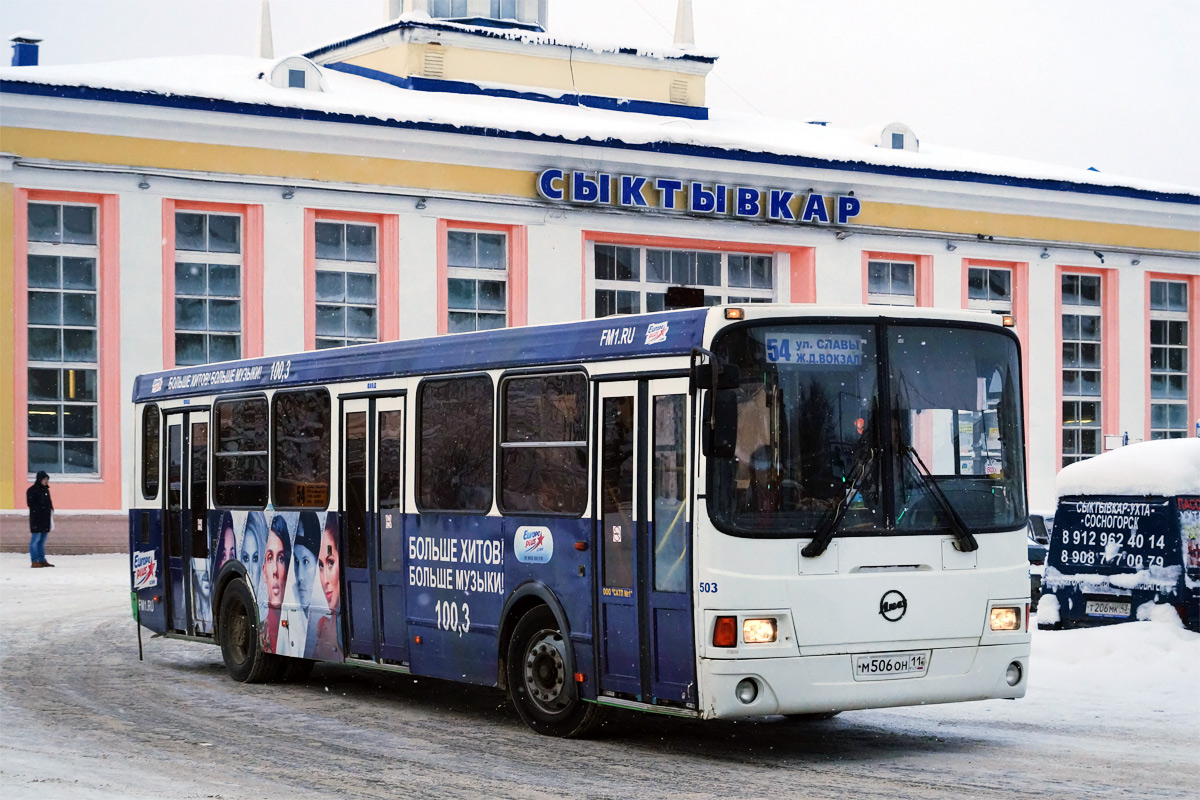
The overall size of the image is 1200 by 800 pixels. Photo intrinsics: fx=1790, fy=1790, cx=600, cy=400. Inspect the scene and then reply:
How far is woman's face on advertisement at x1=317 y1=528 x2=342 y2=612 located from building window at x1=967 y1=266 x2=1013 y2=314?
2982 centimetres

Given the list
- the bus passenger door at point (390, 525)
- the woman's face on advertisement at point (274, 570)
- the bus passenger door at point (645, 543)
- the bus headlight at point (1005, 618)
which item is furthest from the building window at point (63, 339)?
the bus headlight at point (1005, 618)

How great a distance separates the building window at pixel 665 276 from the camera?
38.0m

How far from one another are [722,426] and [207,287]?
81.9 feet

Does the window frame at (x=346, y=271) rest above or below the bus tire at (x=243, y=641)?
above

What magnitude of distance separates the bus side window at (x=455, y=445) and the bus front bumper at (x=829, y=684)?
2.73 meters

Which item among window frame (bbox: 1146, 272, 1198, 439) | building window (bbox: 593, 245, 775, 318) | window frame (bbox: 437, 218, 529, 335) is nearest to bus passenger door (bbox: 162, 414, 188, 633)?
window frame (bbox: 437, 218, 529, 335)

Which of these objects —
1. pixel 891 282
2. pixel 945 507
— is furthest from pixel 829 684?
pixel 891 282

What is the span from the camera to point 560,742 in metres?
11.2

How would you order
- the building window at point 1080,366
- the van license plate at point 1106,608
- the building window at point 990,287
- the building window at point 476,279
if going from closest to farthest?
the van license plate at point 1106,608, the building window at point 476,279, the building window at point 990,287, the building window at point 1080,366

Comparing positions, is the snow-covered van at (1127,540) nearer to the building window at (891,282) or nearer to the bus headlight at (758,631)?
the bus headlight at (758,631)

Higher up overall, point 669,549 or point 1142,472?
point 1142,472

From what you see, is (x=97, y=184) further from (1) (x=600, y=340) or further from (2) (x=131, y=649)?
(1) (x=600, y=340)

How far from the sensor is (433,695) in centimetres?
1422

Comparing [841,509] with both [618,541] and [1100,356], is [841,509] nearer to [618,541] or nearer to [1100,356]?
[618,541]
